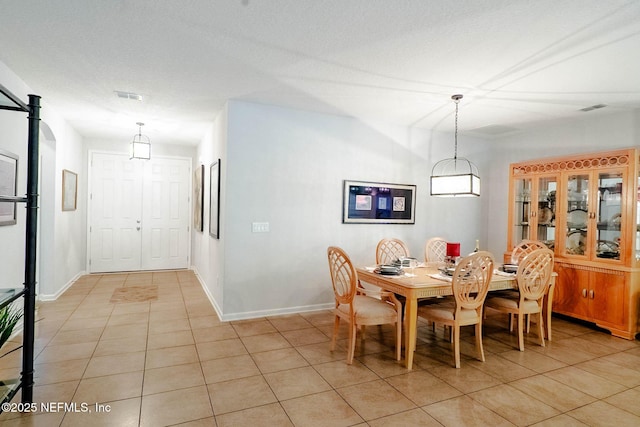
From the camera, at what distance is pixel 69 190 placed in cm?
539

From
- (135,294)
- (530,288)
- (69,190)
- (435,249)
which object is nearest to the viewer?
(530,288)

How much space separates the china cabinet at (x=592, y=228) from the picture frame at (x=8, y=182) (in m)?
5.76

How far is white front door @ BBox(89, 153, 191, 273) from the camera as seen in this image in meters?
6.46

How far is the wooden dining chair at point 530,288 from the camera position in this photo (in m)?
3.39

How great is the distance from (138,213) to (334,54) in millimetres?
5454

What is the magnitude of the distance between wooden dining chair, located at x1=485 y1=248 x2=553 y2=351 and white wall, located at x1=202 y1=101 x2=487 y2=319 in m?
1.83

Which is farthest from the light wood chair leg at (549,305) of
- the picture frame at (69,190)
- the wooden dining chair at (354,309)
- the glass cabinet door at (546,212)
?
the picture frame at (69,190)

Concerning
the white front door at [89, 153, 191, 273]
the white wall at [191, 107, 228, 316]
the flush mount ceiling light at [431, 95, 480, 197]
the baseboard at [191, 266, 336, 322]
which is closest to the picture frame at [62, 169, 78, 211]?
the white front door at [89, 153, 191, 273]

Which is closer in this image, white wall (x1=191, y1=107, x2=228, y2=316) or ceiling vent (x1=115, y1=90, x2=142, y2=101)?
ceiling vent (x1=115, y1=90, x2=142, y2=101)

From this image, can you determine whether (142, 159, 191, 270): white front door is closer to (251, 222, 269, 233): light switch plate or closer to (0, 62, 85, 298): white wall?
(0, 62, 85, 298): white wall

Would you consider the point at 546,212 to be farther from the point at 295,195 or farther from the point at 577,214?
the point at 295,195

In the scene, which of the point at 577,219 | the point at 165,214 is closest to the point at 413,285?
the point at 577,219

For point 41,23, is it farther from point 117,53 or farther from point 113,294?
point 113,294

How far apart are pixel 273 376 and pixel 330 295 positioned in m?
1.94
